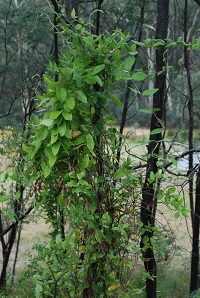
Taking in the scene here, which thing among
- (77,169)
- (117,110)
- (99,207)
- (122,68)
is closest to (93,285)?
(99,207)

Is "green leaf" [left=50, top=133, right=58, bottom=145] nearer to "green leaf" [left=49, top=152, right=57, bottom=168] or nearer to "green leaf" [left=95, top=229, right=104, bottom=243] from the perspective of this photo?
"green leaf" [left=49, top=152, right=57, bottom=168]

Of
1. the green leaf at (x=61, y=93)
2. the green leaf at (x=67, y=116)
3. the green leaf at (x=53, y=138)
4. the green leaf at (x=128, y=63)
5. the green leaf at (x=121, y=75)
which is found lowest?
the green leaf at (x=53, y=138)

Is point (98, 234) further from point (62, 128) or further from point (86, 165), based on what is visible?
point (62, 128)

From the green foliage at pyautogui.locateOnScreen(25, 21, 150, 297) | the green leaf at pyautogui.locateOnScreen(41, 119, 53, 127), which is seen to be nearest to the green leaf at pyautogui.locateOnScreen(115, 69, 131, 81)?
the green foliage at pyautogui.locateOnScreen(25, 21, 150, 297)

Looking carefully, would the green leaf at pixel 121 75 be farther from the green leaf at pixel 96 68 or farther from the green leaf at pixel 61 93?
the green leaf at pixel 61 93

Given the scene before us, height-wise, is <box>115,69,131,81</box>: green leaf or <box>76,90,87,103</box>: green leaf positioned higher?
<box>115,69,131,81</box>: green leaf

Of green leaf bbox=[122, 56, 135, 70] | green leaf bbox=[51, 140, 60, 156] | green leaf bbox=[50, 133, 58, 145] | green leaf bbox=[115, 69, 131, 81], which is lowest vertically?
green leaf bbox=[51, 140, 60, 156]

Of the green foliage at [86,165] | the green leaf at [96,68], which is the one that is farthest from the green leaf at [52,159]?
the green leaf at [96,68]

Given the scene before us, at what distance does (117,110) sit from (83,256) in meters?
7.04

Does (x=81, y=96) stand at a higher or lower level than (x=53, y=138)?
higher

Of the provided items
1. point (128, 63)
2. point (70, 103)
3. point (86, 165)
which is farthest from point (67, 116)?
point (128, 63)

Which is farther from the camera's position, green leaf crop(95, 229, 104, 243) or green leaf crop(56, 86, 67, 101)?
green leaf crop(95, 229, 104, 243)

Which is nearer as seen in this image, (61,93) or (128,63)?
(61,93)

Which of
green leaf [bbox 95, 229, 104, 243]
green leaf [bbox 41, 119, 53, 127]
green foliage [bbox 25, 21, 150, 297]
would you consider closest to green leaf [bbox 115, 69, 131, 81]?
green foliage [bbox 25, 21, 150, 297]
